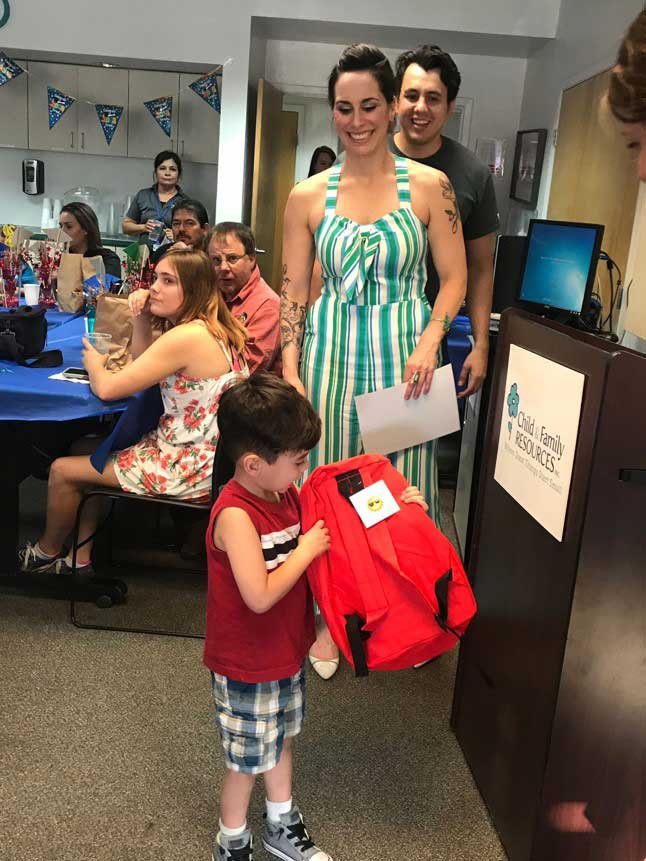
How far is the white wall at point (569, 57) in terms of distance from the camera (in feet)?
15.0

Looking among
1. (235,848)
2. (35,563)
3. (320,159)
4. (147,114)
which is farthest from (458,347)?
(147,114)

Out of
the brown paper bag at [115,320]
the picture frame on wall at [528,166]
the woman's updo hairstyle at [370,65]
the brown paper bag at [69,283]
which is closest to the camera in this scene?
the woman's updo hairstyle at [370,65]

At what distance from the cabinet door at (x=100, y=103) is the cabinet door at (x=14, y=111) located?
1.53 ft

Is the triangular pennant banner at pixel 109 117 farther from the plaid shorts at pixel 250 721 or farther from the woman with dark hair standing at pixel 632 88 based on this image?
the woman with dark hair standing at pixel 632 88

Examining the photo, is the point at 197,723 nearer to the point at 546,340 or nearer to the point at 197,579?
the point at 197,579

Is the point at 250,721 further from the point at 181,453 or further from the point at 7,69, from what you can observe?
the point at 7,69

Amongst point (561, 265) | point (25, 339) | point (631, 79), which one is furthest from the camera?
point (561, 265)

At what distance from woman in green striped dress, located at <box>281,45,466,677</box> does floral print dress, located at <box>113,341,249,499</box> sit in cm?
35

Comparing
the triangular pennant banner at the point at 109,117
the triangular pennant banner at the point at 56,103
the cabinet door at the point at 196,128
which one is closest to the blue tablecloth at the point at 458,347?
the cabinet door at the point at 196,128

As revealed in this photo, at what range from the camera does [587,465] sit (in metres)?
1.28

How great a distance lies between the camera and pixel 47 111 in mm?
6812

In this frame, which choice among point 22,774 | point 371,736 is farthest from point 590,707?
point 22,774

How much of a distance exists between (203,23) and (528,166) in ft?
8.75

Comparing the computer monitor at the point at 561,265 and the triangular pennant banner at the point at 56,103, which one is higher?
the triangular pennant banner at the point at 56,103
